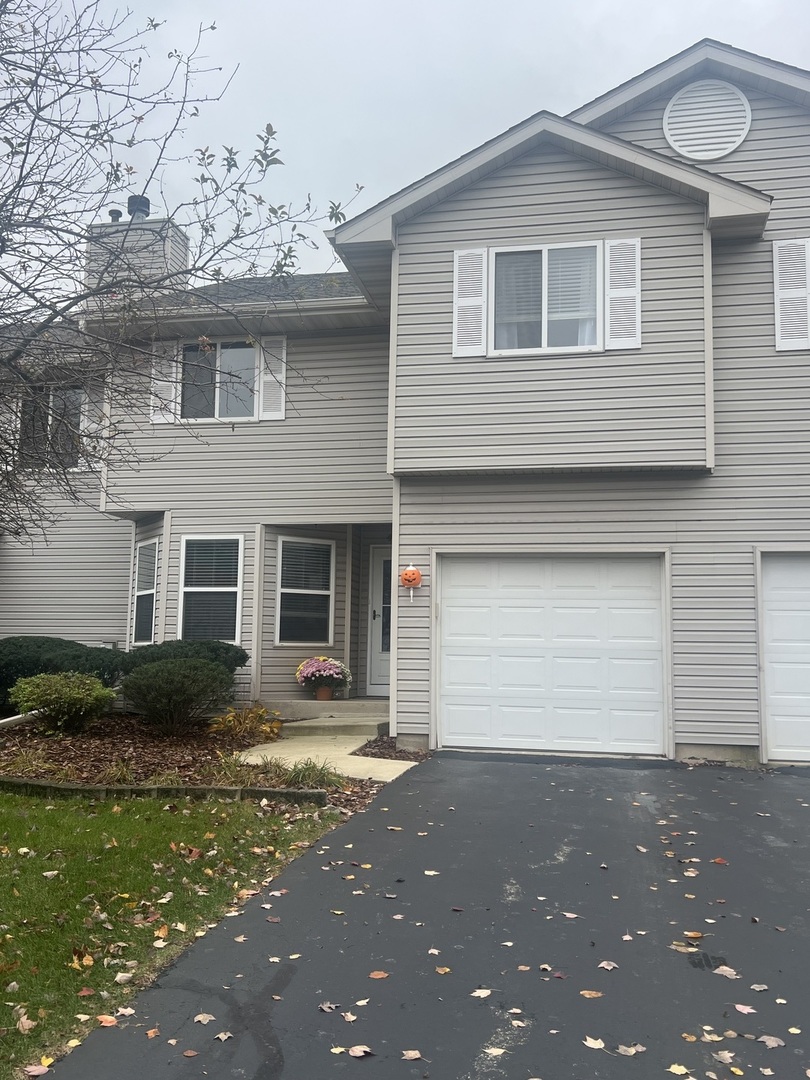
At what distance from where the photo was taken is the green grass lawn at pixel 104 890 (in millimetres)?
4262

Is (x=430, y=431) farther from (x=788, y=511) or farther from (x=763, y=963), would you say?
(x=763, y=963)

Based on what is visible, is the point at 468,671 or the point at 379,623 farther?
the point at 379,623

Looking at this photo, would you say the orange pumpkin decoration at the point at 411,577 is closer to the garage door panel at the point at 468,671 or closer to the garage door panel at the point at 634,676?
the garage door panel at the point at 468,671

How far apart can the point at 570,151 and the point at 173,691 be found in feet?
26.2

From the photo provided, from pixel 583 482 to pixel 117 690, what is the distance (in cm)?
681

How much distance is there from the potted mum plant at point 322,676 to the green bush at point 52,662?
257 cm

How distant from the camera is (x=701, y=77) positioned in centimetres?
1167

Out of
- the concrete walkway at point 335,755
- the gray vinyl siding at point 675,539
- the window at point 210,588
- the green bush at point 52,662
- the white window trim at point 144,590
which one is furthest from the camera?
the white window trim at point 144,590

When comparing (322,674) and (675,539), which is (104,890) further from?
(322,674)

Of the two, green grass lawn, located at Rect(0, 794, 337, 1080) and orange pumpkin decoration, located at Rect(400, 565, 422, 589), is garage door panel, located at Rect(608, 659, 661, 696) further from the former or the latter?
green grass lawn, located at Rect(0, 794, 337, 1080)

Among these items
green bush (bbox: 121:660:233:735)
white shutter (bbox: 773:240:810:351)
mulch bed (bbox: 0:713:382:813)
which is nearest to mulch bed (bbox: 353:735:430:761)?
mulch bed (bbox: 0:713:382:813)

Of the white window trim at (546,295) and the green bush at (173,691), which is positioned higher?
the white window trim at (546,295)

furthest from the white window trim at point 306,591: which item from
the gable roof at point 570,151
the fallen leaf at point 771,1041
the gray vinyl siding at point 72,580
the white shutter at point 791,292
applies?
the fallen leaf at point 771,1041

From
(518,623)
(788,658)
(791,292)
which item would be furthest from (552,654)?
(791,292)
